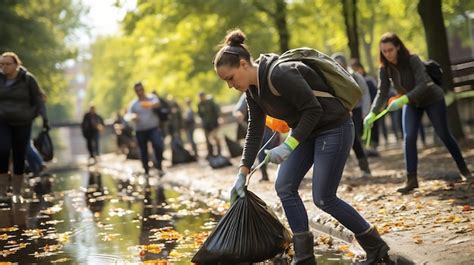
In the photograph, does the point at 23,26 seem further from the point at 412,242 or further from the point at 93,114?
the point at 412,242

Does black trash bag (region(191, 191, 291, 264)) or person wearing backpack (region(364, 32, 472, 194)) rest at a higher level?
person wearing backpack (region(364, 32, 472, 194))

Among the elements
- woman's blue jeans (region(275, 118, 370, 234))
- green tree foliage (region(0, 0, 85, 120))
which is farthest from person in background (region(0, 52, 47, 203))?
green tree foliage (region(0, 0, 85, 120))

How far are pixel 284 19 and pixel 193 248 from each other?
16.9 m

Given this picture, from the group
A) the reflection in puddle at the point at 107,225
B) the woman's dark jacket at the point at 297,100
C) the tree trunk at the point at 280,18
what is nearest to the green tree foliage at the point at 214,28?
the tree trunk at the point at 280,18

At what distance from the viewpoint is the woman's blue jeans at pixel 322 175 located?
16.8 ft

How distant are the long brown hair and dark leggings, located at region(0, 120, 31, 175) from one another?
16.3ft

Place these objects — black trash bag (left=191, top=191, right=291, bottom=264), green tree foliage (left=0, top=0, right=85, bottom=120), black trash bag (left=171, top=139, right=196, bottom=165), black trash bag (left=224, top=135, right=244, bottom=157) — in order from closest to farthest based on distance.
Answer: black trash bag (left=191, top=191, right=291, bottom=264)
black trash bag (left=224, top=135, right=244, bottom=157)
black trash bag (left=171, top=139, right=196, bottom=165)
green tree foliage (left=0, top=0, right=85, bottom=120)

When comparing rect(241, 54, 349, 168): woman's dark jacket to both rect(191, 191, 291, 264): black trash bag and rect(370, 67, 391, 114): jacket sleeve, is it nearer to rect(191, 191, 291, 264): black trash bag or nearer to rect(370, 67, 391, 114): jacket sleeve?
rect(191, 191, 291, 264): black trash bag

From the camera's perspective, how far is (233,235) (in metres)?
5.46

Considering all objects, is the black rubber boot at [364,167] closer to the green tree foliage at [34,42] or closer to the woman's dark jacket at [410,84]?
the woman's dark jacket at [410,84]

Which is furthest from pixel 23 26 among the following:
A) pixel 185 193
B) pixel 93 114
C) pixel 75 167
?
pixel 185 193

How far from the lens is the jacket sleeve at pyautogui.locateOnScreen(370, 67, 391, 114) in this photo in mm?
7930

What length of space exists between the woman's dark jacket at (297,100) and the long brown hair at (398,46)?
10.1 feet

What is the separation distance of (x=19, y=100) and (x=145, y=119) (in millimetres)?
4719
